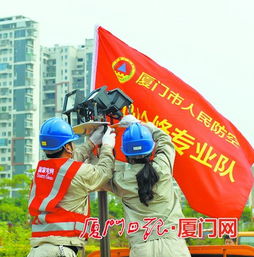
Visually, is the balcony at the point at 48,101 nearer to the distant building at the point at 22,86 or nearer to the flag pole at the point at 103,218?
the distant building at the point at 22,86

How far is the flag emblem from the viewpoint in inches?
238

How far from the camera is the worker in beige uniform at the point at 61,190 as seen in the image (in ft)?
14.2

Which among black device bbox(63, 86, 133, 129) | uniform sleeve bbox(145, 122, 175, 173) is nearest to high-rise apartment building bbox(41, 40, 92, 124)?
black device bbox(63, 86, 133, 129)

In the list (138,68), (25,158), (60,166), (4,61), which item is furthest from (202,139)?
(4,61)

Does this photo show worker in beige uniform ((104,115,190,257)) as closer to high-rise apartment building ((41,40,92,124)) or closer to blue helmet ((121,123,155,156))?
blue helmet ((121,123,155,156))

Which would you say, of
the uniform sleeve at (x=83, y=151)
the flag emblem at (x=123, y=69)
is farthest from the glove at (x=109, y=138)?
the flag emblem at (x=123, y=69)

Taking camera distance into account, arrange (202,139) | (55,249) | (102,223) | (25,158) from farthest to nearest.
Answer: (25,158) → (202,139) → (102,223) → (55,249)

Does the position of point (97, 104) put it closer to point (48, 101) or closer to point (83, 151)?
point (83, 151)

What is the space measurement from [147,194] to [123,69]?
7.01 ft

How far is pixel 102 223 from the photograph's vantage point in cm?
470

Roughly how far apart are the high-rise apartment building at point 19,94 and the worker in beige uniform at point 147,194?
4944 centimetres

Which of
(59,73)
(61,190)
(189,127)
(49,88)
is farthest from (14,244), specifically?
(49,88)

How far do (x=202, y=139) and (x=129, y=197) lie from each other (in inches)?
62.5

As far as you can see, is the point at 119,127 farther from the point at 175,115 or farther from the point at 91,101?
the point at 175,115
